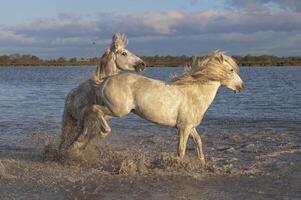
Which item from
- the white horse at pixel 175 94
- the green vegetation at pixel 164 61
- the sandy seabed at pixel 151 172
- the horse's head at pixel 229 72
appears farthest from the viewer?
the green vegetation at pixel 164 61

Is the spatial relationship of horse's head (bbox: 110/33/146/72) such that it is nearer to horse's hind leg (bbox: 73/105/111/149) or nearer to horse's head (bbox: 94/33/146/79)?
horse's head (bbox: 94/33/146/79)

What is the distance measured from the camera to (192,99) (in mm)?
9219

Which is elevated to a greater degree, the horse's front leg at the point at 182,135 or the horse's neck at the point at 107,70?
the horse's neck at the point at 107,70

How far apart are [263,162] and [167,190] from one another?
115 inches

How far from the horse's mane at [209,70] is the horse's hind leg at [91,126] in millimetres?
1407

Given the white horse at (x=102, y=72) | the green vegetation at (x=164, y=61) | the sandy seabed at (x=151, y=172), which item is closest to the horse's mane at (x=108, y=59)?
the white horse at (x=102, y=72)

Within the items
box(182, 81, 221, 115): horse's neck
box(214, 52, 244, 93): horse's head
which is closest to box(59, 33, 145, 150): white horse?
box(182, 81, 221, 115): horse's neck

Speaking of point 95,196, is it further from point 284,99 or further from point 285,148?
point 284,99

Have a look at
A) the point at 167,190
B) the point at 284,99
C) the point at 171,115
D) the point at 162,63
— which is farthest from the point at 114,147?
the point at 162,63

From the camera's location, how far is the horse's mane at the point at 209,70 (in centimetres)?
933

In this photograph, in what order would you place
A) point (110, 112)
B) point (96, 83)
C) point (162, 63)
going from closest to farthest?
→ point (110, 112), point (96, 83), point (162, 63)

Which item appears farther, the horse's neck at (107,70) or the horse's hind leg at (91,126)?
the horse's neck at (107,70)

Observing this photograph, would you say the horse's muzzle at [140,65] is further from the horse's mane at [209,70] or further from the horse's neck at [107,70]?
the horse's mane at [209,70]

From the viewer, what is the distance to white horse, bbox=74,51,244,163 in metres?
8.89
